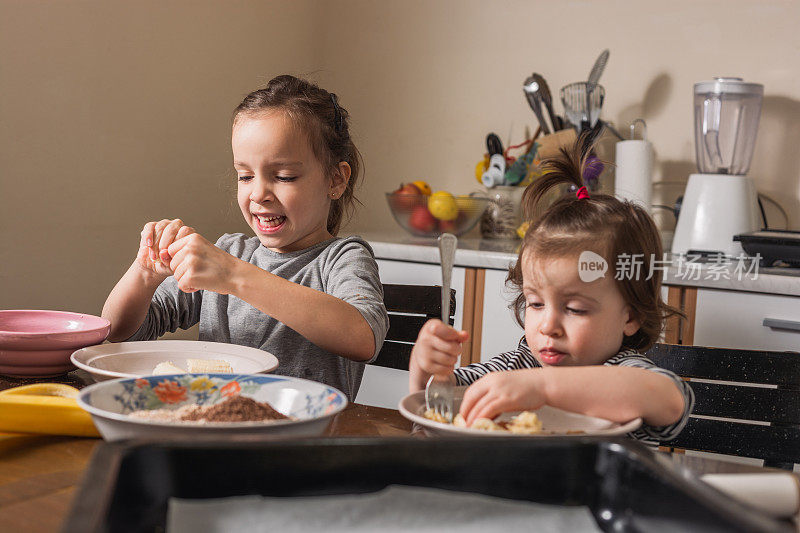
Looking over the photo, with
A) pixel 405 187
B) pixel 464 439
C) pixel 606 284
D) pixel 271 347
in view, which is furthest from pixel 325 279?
pixel 405 187

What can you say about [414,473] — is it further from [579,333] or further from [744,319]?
[744,319]

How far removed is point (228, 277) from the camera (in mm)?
1037

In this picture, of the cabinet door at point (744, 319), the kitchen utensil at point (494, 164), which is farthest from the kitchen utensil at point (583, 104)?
the cabinet door at point (744, 319)

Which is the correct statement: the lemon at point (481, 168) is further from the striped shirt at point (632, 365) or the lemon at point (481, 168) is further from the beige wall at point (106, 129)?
the striped shirt at point (632, 365)

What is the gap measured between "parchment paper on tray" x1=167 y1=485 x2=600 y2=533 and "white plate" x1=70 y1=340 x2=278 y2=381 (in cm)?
41

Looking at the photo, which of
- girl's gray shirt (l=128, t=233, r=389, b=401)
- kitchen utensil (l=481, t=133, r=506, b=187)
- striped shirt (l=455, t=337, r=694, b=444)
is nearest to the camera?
striped shirt (l=455, t=337, r=694, b=444)

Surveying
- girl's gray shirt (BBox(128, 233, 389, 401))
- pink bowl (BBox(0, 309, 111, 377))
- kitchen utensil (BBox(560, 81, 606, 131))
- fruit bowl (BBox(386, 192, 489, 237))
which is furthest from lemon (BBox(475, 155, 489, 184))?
pink bowl (BBox(0, 309, 111, 377))

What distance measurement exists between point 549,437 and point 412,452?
90 mm

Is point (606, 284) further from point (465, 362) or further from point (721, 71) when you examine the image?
point (721, 71)

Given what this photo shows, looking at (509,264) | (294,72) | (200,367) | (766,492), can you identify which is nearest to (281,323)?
(200,367)

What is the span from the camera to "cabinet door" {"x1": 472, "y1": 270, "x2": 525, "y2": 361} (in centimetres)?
203

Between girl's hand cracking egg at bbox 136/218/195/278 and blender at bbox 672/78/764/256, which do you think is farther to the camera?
blender at bbox 672/78/764/256

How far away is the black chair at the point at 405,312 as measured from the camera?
142 centimetres

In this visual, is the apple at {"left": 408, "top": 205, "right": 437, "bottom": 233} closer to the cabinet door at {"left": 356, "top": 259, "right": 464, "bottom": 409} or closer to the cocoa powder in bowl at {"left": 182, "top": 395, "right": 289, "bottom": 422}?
the cabinet door at {"left": 356, "top": 259, "right": 464, "bottom": 409}
